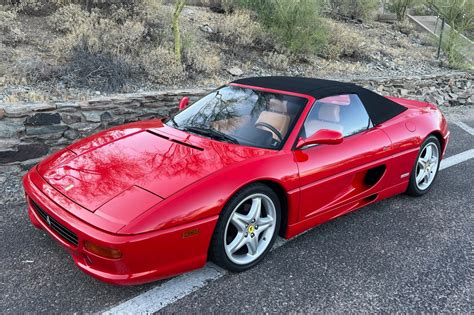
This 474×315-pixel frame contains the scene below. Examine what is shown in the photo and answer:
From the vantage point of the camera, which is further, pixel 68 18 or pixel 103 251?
pixel 68 18

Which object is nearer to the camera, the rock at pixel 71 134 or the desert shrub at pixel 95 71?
the rock at pixel 71 134

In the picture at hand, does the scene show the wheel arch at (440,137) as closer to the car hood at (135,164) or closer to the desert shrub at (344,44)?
the car hood at (135,164)

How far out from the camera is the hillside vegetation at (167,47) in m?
5.85

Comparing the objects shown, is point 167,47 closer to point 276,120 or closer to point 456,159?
point 276,120

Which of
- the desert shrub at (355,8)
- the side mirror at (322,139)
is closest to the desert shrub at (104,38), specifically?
the side mirror at (322,139)

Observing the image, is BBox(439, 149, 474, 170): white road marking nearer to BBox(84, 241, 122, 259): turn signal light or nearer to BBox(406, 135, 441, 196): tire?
BBox(406, 135, 441, 196): tire

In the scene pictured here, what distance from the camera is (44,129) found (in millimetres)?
4383

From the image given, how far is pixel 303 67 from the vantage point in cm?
899

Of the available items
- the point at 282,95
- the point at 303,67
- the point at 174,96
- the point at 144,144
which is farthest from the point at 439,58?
the point at 144,144

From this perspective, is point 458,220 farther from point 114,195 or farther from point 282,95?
point 114,195

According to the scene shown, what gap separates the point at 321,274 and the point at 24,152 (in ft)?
10.4

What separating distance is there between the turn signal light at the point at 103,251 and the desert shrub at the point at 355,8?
13320 millimetres

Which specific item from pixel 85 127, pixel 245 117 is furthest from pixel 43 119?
pixel 245 117

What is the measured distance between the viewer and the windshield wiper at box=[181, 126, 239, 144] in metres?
3.27
